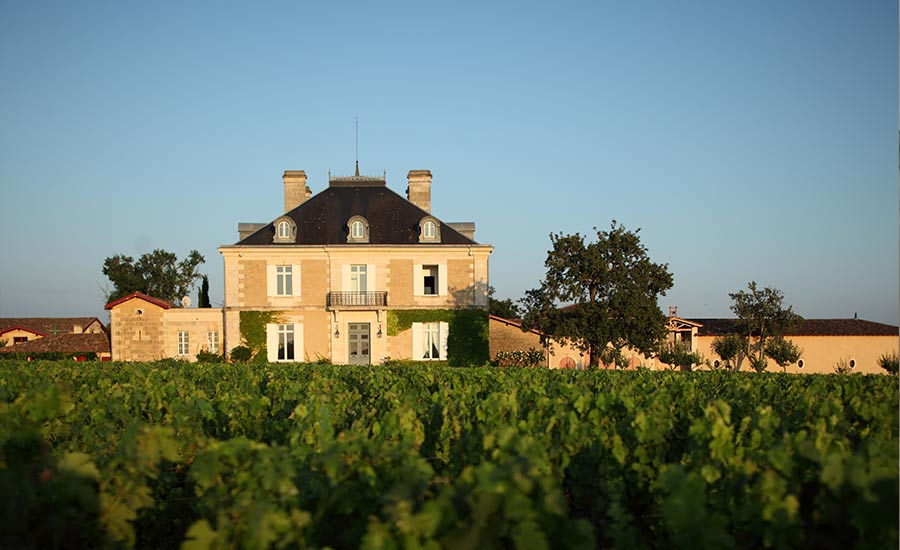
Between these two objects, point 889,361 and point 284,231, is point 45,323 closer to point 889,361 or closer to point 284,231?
point 284,231

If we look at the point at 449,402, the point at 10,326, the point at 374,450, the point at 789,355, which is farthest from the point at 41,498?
the point at 10,326

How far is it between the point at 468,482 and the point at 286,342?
27768 millimetres

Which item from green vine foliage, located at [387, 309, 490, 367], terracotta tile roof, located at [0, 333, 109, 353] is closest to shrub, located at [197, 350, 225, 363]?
green vine foliage, located at [387, 309, 490, 367]

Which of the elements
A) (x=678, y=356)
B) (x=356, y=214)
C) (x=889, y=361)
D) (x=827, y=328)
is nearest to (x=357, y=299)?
(x=356, y=214)

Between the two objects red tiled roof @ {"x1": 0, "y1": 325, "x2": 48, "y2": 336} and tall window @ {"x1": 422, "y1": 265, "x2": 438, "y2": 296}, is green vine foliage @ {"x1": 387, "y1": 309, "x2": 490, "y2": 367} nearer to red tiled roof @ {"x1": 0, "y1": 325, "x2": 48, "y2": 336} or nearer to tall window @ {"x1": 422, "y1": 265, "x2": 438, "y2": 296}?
tall window @ {"x1": 422, "y1": 265, "x2": 438, "y2": 296}

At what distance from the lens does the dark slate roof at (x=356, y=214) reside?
102ft

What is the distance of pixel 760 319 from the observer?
114ft

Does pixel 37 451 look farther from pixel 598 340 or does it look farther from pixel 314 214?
pixel 314 214

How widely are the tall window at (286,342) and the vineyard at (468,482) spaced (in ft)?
73.4

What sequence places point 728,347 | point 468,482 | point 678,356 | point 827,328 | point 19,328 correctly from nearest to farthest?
1. point 468,482
2. point 678,356
3. point 728,347
4. point 827,328
5. point 19,328

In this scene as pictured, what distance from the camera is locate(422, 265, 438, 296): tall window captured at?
30875 mm

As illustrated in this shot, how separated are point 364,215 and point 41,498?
28241 mm

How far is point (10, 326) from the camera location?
198ft

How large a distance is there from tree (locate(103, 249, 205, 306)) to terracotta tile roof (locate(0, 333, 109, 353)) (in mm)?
27421
